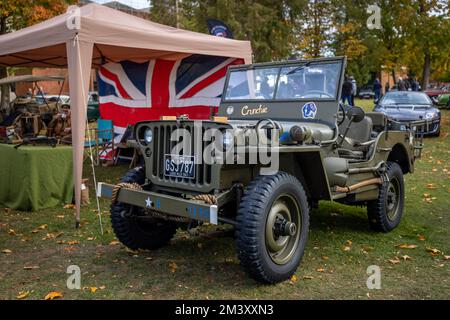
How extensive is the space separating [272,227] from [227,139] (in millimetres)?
780

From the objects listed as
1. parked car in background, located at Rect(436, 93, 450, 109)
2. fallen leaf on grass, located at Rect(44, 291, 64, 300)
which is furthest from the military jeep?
parked car in background, located at Rect(436, 93, 450, 109)

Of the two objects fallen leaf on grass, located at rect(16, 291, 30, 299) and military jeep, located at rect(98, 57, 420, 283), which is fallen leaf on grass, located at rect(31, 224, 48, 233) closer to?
military jeep, located at rect(98, 57, 420, 283)

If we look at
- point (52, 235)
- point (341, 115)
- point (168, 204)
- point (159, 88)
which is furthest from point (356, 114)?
point (159, 88)

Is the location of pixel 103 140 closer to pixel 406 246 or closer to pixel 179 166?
pixel 179 166

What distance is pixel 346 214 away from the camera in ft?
20.8

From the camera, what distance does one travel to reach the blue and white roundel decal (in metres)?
4.95

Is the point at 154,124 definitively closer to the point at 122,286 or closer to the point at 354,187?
the point at 122,286

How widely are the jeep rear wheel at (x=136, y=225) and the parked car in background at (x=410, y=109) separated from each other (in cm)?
990

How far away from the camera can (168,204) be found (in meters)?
3.78

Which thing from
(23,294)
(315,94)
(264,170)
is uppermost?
(315,94)

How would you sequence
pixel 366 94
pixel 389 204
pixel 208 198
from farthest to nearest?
pixel 366 94 < pixel 389 204 < pixel 208 198
